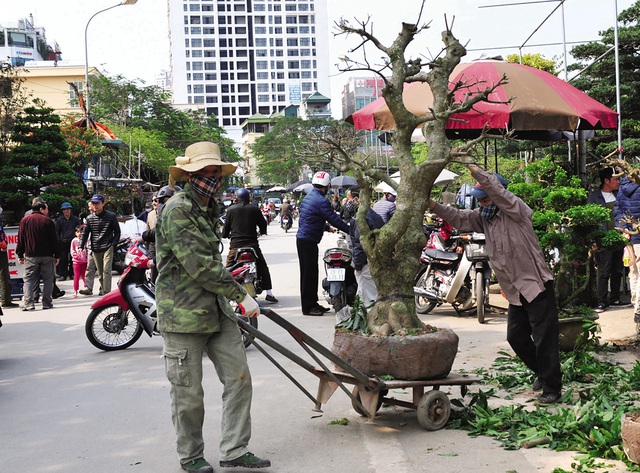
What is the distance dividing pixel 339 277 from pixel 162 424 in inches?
205

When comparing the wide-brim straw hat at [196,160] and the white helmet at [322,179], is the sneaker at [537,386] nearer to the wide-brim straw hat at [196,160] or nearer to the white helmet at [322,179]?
the wide-brim straw hat at [196,160]

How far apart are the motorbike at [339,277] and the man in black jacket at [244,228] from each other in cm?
139

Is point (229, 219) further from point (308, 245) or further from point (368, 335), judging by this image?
point (368, 335)

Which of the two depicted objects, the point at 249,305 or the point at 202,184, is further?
the point at 202,184

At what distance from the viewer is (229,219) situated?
39.9 ft

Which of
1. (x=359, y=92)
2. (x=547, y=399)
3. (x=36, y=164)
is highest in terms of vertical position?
(x=359, y=92)

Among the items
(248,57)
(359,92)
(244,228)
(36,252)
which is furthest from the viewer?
(248,57)

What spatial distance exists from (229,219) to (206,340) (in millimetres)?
7400

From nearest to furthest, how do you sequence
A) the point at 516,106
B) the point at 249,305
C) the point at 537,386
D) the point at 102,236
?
the point at 249,305
the point at 537,386
the point at 516,106
the point at 102,236

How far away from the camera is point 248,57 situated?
14975 centimetres

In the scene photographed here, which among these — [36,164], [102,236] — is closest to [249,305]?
[102,236]

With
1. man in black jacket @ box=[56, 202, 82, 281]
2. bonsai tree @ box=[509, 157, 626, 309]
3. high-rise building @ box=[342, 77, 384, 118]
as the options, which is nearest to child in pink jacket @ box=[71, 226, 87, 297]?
man in black jacket @ box=[56, 202, 82, 281]

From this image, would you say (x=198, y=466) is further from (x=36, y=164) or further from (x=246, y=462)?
(x=36, y=164)

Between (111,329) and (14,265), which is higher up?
(14,265)
